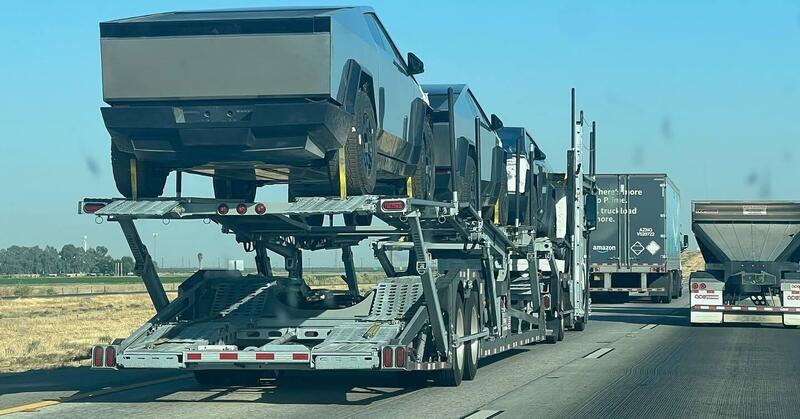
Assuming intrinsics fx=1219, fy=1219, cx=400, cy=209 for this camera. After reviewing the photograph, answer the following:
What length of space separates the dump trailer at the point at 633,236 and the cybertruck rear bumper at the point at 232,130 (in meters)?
27.1

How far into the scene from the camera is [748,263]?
2741cm

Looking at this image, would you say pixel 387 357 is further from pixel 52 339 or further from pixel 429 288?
pixel 52 339

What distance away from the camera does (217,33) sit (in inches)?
425

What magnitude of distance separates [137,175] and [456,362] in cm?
415

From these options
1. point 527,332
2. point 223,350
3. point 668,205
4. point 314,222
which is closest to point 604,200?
point 668,205

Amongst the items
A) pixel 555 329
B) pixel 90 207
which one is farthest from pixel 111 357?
pixel 555 329

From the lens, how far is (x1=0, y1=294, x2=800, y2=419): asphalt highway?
11.6 meters

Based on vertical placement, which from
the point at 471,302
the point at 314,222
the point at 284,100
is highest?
the point at 284,100

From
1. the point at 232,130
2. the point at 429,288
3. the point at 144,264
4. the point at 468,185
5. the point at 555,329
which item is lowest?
the point at 555,329

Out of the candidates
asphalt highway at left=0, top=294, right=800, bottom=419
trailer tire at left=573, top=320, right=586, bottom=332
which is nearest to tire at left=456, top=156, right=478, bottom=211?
asphalt highway at left=0, top=294, right=800, bottom=419

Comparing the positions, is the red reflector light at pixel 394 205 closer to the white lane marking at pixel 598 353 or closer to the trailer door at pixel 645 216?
the white lane marking at pixel 598 353

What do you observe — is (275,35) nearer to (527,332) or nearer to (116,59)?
(116,59)

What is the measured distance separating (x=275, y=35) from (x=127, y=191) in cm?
242

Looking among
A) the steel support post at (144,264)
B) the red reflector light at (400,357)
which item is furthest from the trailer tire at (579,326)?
the red reflector light at (400,357)
